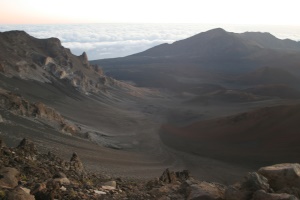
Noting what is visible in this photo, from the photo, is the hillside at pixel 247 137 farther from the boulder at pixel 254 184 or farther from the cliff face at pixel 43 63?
the boulder at pixel 254 184

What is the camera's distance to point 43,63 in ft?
288

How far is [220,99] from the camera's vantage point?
10344 cm

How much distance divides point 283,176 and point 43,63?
80.5 meters

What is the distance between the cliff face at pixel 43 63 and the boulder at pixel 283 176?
202 feet

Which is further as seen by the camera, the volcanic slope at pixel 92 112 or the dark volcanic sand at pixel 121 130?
the volcanic slope at pixel 92 112

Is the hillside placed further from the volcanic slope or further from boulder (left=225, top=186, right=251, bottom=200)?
boulder (left=225, top=186, right=251, bottom=200)

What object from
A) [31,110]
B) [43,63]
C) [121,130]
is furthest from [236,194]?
[43,63]

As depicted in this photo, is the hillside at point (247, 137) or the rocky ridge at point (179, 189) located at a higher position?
the rocky ridge at point (179, 189)

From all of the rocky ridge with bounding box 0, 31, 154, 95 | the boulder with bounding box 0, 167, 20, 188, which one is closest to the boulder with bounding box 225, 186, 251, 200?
the boulder with bounding box 0, 167, 20, 188

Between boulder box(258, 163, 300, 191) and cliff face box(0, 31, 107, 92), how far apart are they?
61421 millimetres

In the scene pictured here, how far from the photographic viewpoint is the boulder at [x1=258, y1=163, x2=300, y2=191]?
43.7 ft

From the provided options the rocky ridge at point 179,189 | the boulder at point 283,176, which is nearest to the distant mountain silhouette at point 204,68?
the rocky ridge at point 179,189

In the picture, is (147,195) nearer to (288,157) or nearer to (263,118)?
(288,157)

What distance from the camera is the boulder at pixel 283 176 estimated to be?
43.7 feet
